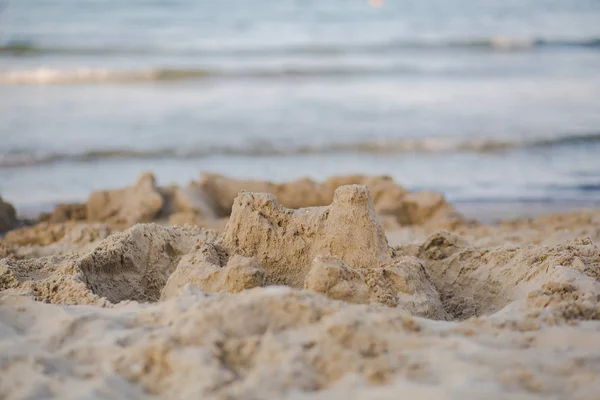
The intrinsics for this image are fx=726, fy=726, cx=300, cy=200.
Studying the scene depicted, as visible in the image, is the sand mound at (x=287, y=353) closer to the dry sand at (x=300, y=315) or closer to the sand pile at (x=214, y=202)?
the dry sand at (x=300, y=315)

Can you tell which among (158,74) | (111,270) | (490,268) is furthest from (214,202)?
(158,74)

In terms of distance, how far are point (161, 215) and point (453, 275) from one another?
9.33ft

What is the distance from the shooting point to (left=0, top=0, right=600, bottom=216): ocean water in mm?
7574

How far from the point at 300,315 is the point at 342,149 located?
617 cm

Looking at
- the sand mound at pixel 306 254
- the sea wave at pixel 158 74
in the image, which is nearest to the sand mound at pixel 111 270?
the sand mound at pixel 306 254

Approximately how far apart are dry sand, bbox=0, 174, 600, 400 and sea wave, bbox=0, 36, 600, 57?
1277 cm

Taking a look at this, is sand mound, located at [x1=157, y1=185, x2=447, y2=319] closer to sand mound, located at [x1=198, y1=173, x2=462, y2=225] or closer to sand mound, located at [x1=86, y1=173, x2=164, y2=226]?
sand mound, located at [x1=86, y1=173, x2=164, y2=226]

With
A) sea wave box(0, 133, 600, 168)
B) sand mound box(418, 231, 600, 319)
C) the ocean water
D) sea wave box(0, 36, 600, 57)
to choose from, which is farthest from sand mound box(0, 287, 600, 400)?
sea wave box(0, 36, 600, 57)

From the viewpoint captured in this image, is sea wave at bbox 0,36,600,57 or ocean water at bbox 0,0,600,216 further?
sea wave at bbox 0,36,600,57

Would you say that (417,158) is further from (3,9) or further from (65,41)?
(3,9)

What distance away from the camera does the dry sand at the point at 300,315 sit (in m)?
2.02

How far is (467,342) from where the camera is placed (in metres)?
2.22

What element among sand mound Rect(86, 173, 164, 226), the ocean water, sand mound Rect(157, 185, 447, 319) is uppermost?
the ocean water

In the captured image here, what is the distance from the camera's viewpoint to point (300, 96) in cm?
1150
